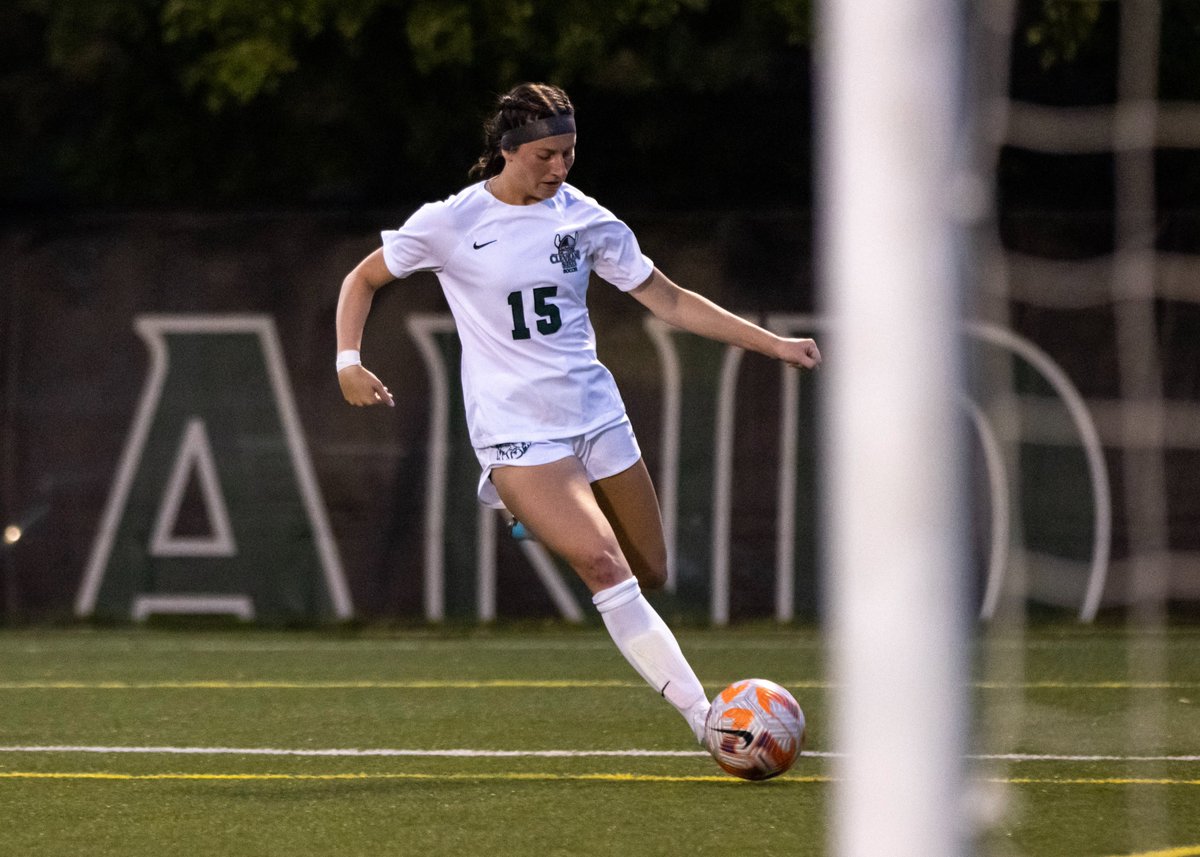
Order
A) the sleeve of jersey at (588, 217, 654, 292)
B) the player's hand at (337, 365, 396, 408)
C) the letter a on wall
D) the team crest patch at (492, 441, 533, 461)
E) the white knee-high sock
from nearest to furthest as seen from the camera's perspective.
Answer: the white knee-high sock, the player's hand at (337, 365, 396, 408), the team crest patch at (492, 441, 533, 461), the sleeve of jersey at (588, 217, 654, 292), the letter a on wall

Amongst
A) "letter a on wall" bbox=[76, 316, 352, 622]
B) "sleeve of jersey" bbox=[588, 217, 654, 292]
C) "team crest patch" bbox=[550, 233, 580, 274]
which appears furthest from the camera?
"letter a on wall" bbox=[76, 316, 352, 622]

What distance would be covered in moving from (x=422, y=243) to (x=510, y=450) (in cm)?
67

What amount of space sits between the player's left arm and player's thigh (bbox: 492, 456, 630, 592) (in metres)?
0.58

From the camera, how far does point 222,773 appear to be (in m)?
6.05

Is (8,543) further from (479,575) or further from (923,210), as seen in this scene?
(923,210)

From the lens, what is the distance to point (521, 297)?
6.00 metres

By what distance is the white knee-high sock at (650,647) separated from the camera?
569 centimetres

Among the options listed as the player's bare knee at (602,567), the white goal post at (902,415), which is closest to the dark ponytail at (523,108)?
the player's bare knee at (602,567)

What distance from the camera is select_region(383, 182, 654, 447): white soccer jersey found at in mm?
5965

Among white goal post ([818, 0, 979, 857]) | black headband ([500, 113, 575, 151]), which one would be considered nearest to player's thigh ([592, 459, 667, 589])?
black headband ([500, 113, 575, 151])

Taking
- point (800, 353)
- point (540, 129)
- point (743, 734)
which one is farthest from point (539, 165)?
point (743, 734)

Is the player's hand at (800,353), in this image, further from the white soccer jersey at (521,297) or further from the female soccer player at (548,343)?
the white soccer jersey at (521,297)

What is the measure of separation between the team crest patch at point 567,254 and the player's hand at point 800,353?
2.22 feet

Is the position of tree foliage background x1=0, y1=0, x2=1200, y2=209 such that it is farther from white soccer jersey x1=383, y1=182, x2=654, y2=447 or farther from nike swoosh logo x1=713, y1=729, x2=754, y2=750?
nike swoosh logo x1=713, y1=729, x2=754, y2=750
